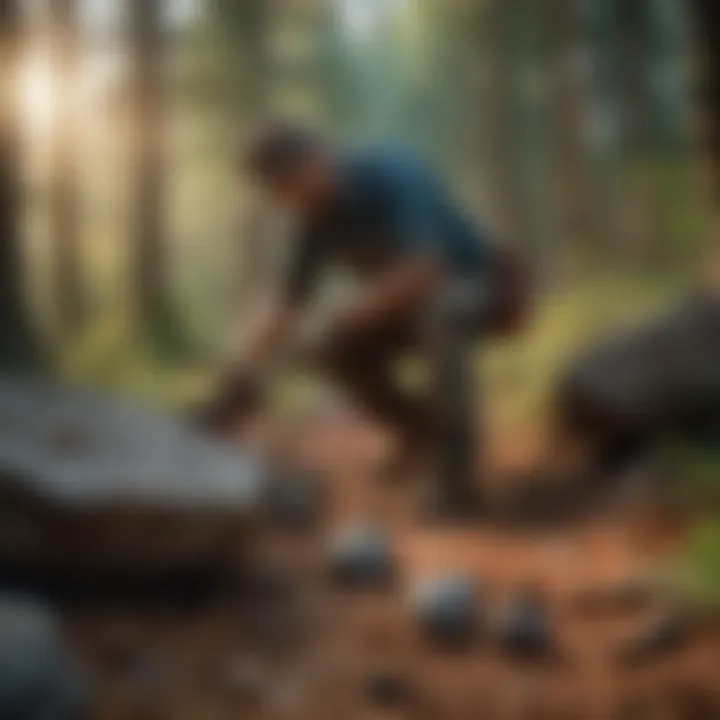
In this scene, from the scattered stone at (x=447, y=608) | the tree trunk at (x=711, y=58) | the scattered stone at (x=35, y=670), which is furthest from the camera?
the tree trunk at (x=711, y=58)

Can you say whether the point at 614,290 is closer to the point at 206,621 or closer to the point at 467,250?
the point at 467,250

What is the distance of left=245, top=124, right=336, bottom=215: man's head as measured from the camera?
118cm

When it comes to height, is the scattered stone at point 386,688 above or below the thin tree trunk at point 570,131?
below

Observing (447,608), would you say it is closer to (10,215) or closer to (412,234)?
(412,234)

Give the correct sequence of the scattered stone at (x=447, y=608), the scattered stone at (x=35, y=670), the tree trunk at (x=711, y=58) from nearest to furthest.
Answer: the scattered stone at (x=35, y=670), the scattered stone at (x=447, y=608), the tree trunk at (x=711, y=58)

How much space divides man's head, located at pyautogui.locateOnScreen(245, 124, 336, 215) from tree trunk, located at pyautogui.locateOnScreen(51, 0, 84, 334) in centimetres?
14

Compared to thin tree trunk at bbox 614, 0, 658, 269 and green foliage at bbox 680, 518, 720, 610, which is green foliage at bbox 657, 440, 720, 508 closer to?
green foliage at bbox 680, 518, 720, 610

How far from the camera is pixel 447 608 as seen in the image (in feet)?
3.72

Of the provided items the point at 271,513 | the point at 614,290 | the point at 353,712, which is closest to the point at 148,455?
the point at 271,513

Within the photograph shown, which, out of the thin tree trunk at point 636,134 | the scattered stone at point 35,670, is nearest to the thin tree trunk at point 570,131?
the thin tree trunk at point 636,134

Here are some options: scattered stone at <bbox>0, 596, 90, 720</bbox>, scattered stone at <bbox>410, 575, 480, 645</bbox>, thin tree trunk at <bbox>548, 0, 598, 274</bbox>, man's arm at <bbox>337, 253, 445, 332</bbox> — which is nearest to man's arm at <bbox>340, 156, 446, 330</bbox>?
man's arm at <bbox>337, 253, 445, 332</bbox>

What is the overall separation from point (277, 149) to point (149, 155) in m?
0.10

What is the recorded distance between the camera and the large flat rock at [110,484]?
1.11 meters

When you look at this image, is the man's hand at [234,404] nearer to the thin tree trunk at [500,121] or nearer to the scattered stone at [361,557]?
the scattered stone at [361,557]
